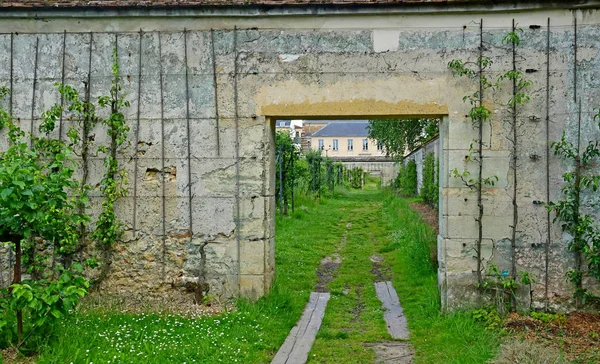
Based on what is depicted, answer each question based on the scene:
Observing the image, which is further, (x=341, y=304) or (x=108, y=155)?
→ (x=341, y=304)

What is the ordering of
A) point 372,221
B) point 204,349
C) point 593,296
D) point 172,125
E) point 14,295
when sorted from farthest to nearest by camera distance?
point 372,221 → point 172,125 → point 593,296 → point 204,349 → point 14,295

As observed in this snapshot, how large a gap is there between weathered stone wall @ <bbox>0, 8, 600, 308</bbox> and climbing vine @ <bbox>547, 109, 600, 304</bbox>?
11cm

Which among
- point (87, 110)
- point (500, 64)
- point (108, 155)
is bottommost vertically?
point (108, 155)

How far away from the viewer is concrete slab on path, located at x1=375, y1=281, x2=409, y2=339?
639 centimetres

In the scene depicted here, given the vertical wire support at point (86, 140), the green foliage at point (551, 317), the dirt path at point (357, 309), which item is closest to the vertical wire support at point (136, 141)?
the vertical wire support at point (86, 140)

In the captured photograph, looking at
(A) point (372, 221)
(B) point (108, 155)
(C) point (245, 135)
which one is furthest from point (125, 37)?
(A) point (372, 221)

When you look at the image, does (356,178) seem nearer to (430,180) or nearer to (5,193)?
(430,180)

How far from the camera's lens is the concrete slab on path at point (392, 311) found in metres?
6.39

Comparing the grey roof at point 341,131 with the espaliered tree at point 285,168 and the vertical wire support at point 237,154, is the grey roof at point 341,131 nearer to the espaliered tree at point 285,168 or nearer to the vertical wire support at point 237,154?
the espaliered tree at point 285,168

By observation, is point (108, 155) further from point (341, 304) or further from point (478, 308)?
point (478, 308)

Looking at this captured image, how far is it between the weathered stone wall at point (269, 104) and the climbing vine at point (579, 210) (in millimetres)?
106

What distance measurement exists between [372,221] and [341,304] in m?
9.08

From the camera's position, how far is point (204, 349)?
17.3 feet

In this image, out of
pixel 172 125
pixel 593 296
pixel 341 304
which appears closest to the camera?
pixel 593 296
